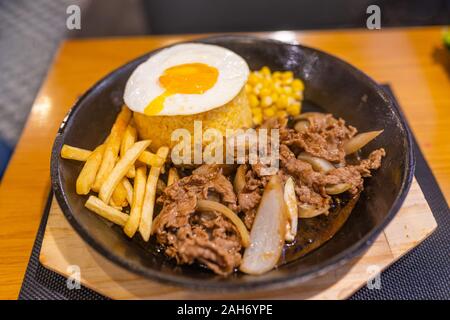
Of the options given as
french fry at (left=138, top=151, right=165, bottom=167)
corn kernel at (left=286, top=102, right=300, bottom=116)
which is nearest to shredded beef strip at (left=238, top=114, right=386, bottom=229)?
corn kernel at (left=286, top=102, right=300, bottom=116)

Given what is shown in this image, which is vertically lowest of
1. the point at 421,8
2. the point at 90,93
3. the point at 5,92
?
the point at 5,92

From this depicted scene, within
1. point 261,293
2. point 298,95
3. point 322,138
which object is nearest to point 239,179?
point 322,138

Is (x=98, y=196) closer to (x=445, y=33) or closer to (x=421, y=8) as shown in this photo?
(x=445, y=33)

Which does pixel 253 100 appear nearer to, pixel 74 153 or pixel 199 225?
pixel 199 225

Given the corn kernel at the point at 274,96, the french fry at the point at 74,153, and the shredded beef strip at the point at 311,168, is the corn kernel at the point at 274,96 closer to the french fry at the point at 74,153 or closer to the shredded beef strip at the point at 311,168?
the shredded beef strip at the point at 311,168
